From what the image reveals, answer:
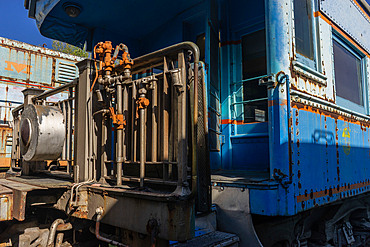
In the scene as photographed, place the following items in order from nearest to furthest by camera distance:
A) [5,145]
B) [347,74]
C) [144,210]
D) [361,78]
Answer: [144,210], [347,74], [361,78], [5,145]

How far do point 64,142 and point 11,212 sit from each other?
1.02 metres

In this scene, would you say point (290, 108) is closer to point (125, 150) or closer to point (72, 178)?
point (125, 150)

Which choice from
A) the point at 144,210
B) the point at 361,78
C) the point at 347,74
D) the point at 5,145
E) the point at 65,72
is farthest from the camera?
the point at 65,72

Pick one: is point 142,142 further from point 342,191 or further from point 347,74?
point 347,74

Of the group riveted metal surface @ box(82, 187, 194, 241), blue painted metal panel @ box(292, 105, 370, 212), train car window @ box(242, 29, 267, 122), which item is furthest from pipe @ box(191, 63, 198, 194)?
train car window @ box(242, 29, 267, 122)

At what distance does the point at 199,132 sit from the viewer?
235 centimetres

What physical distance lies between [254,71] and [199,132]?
9.54 ft

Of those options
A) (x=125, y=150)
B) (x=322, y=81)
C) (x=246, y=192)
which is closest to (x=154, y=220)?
(x=125, y=150)

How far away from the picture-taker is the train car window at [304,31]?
12.2 ft

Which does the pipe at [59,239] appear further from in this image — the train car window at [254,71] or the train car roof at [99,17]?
the train car roof at [99,17]

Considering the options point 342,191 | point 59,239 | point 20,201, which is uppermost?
point 20,201

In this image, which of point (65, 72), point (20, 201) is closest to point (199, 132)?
point (20, 201)

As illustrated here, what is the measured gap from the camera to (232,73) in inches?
196

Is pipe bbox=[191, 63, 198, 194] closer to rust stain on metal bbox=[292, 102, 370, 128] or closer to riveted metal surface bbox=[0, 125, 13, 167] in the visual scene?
rust stain on metal bbox=[292, 102, 370, 128]
